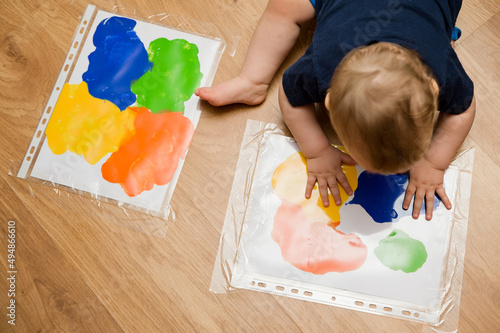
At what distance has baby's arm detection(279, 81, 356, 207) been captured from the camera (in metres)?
0.58

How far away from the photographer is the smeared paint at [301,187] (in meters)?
0.60

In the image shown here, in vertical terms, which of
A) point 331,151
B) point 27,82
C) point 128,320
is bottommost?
point 128,320

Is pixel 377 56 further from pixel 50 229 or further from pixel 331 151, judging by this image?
pixel 50 229

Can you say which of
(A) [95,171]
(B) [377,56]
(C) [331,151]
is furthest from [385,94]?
(A) [95,171]

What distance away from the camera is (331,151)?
0.59 m

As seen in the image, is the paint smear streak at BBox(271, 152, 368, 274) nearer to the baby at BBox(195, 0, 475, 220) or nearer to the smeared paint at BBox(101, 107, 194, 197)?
the baby at BBox(195, 0, 475, 220)

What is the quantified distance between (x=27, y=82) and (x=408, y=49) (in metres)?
0.60

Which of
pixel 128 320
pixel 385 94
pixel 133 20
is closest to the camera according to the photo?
pixel 385 94

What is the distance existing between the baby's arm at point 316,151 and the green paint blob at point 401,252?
0.30 ft

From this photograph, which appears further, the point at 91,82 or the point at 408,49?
the point at 91,82

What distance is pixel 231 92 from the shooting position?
0.63 m

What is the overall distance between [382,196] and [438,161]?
3.6 inches

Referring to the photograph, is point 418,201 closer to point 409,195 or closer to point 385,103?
point 409,195

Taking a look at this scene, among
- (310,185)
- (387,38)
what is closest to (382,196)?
(310,185)
